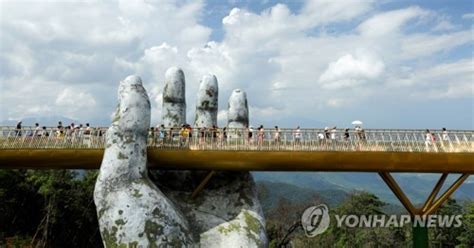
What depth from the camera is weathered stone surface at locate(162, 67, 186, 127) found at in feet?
68.8

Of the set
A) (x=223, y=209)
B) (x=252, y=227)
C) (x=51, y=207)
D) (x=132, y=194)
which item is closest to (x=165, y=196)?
(x=132, y=194)

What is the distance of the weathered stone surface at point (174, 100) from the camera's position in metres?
21.0

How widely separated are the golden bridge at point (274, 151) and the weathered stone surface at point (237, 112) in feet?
4.19

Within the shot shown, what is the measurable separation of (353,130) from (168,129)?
7680mm

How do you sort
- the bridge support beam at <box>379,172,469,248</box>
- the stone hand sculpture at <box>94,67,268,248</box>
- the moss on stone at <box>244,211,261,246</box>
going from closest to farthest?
the stone hand sculpture at <box>94,67,268,248</box> < the moss on stone at <box>244,211,261,246</box> < the bridge support beam at <box>379,172,469,248</box>

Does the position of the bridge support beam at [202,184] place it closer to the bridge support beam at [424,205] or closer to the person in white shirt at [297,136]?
the person in white shirt at [297,136]

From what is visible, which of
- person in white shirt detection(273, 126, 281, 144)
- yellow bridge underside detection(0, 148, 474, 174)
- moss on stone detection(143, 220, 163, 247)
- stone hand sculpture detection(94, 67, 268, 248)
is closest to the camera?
moss on stone detection(143, 220, 163, 247)

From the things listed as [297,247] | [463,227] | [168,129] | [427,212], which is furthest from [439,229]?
[168,129]

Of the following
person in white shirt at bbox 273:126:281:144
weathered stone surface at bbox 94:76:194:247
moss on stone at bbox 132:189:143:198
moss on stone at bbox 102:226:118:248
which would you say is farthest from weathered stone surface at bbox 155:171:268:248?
moss on stone at bbox 102:226:118:248

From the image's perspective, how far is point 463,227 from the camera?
50.0 metres

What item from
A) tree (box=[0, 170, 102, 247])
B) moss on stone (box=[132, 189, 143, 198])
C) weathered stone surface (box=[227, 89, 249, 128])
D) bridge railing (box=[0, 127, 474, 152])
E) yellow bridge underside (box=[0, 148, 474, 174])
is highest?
weathered stone surface (box=[227, 89, 249, 128])

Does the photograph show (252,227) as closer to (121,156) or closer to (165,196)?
(165,196)

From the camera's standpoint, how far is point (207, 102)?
21297 millimetres

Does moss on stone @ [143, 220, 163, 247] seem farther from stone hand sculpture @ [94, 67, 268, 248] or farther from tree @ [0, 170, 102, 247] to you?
tree @ [0, 170, 102, 247]
